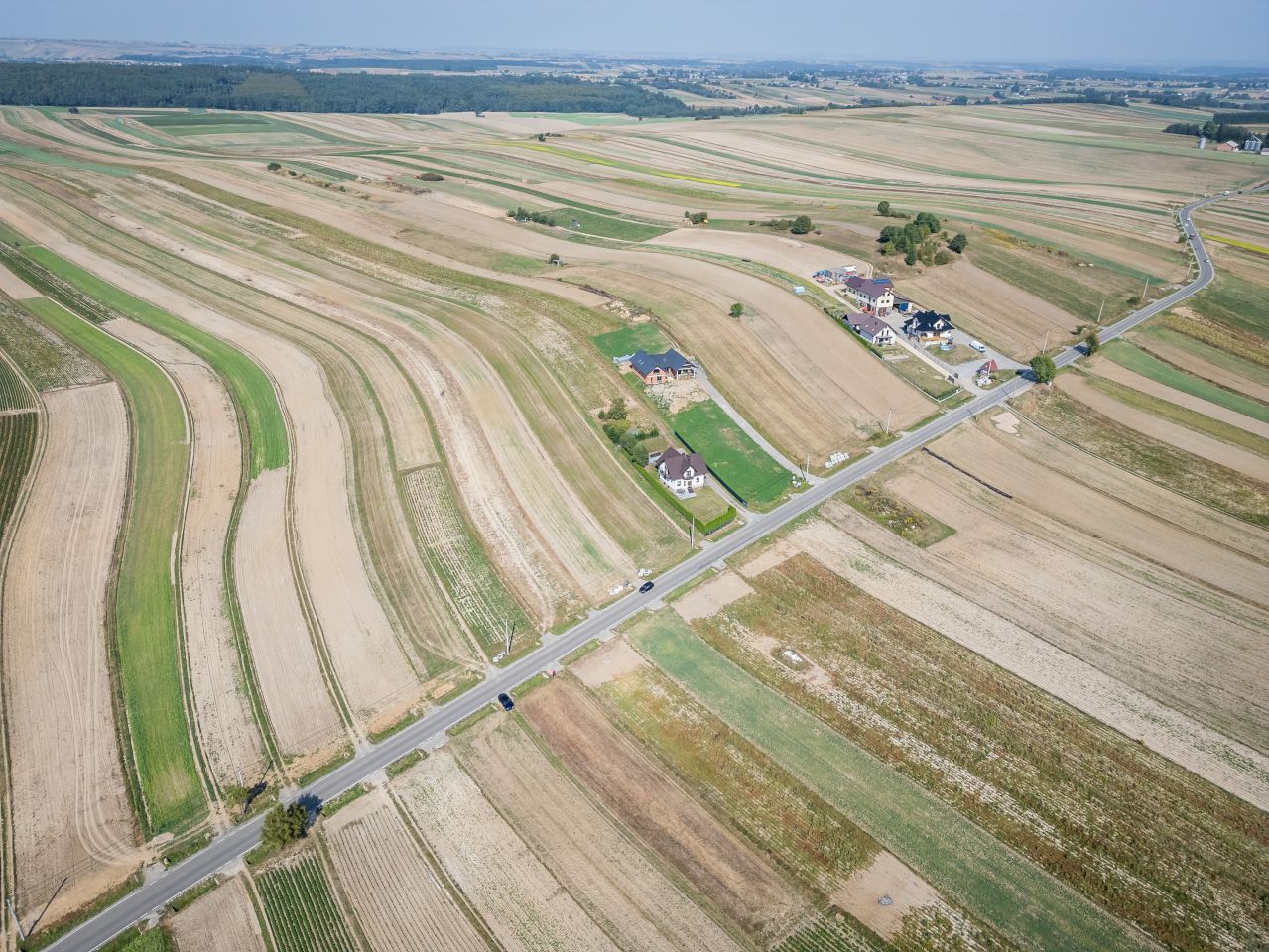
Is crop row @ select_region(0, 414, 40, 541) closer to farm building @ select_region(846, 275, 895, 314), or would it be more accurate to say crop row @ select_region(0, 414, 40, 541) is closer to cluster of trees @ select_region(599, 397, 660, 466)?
cluster of trees @ select_region(599, 397, 660, 466)

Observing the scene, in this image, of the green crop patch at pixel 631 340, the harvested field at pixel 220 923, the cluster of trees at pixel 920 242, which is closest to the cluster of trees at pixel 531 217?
the green crop patch at pixel 631 340

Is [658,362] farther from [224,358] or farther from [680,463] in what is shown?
[224,358]

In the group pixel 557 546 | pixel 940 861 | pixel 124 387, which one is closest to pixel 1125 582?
pixel 940 861

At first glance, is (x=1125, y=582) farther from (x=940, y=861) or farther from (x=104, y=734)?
(x=104, y=734)

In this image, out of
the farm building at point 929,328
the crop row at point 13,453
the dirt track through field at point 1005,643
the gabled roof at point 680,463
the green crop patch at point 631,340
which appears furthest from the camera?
the farm building at point 929,328

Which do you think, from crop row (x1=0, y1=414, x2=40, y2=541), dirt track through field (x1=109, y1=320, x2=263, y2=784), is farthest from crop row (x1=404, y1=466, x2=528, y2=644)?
crop row (x1=0, y1=414, x2=40, y2=541)

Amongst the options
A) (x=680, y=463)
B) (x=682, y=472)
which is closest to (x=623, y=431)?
(x=680, y=463)

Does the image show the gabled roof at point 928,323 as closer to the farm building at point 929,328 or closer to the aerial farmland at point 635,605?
the farm building at point 929,328
